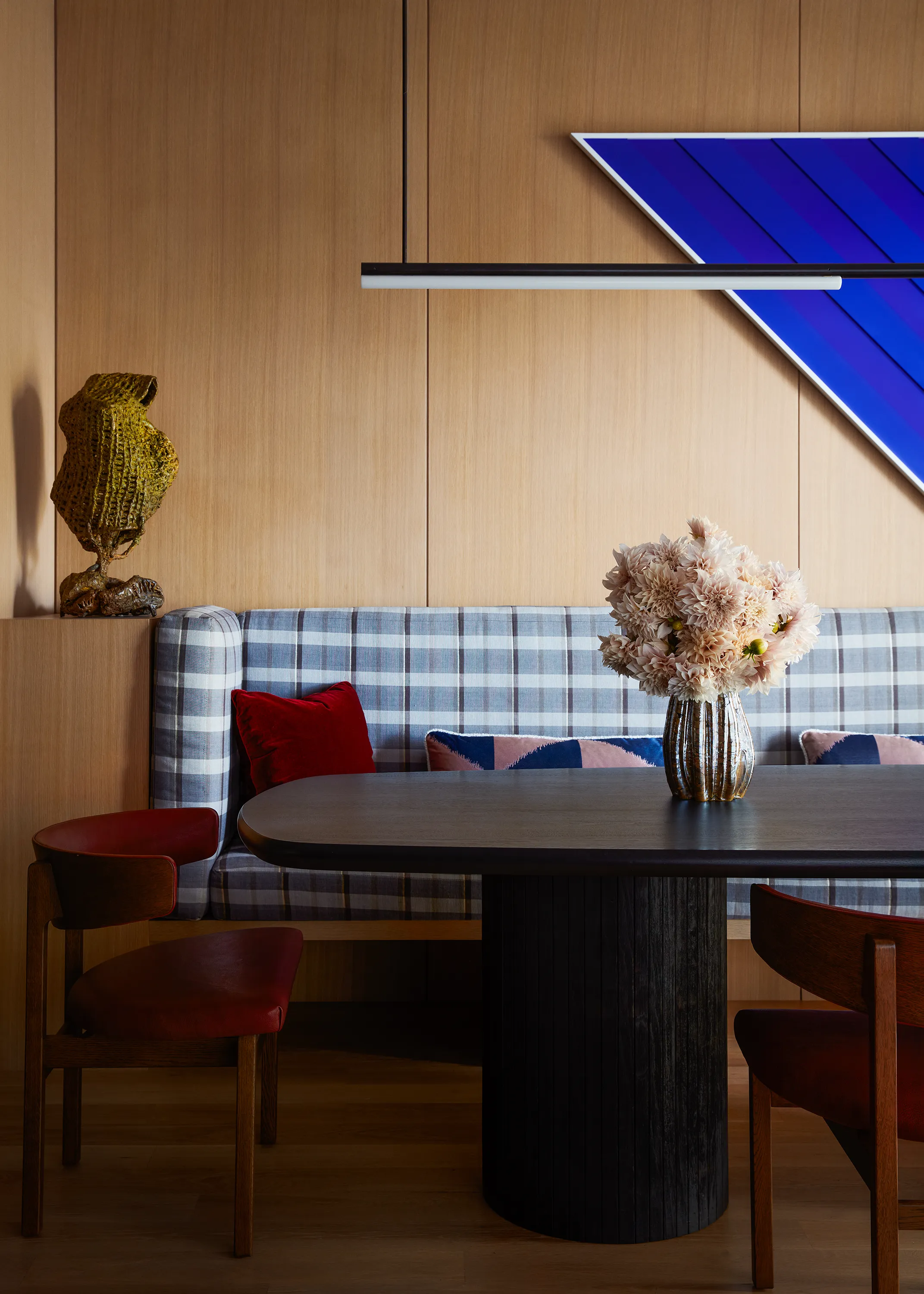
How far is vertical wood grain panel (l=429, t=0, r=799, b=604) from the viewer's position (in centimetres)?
309

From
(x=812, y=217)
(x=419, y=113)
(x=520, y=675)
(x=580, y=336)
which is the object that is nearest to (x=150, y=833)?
(x=520, y=675)

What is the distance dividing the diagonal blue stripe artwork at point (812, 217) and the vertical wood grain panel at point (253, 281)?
2.45 ft

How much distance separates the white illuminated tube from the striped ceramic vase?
0.93 metres

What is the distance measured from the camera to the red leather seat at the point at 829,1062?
1360mm

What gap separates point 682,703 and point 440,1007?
152cm

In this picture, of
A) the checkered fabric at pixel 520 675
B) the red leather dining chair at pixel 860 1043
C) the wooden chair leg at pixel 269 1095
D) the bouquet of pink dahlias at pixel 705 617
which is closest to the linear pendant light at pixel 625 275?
the bouquet of pink dahlias at pixel 705 617

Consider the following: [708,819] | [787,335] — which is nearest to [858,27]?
[787,335]

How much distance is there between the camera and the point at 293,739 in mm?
2607

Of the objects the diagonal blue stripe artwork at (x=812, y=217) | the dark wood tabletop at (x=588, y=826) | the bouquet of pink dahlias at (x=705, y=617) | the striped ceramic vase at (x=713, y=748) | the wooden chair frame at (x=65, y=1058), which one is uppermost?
the diagonal blue stripe artwork at (x=812, y=217)

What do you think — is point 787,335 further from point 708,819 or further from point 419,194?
point 708,819

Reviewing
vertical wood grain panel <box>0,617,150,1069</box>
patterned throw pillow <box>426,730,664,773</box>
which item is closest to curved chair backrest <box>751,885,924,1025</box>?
patterned throw pillow <box>426,730,664,773</box>

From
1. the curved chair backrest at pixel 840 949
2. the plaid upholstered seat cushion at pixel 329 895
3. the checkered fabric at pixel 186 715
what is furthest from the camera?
the checkered fabric at pixel 186 715

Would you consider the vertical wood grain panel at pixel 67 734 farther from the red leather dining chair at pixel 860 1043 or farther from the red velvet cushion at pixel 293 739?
the red leather dining chair at pixel 860 1043

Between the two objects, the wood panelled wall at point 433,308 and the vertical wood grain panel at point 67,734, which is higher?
the wood panelled wall at point 433,308
